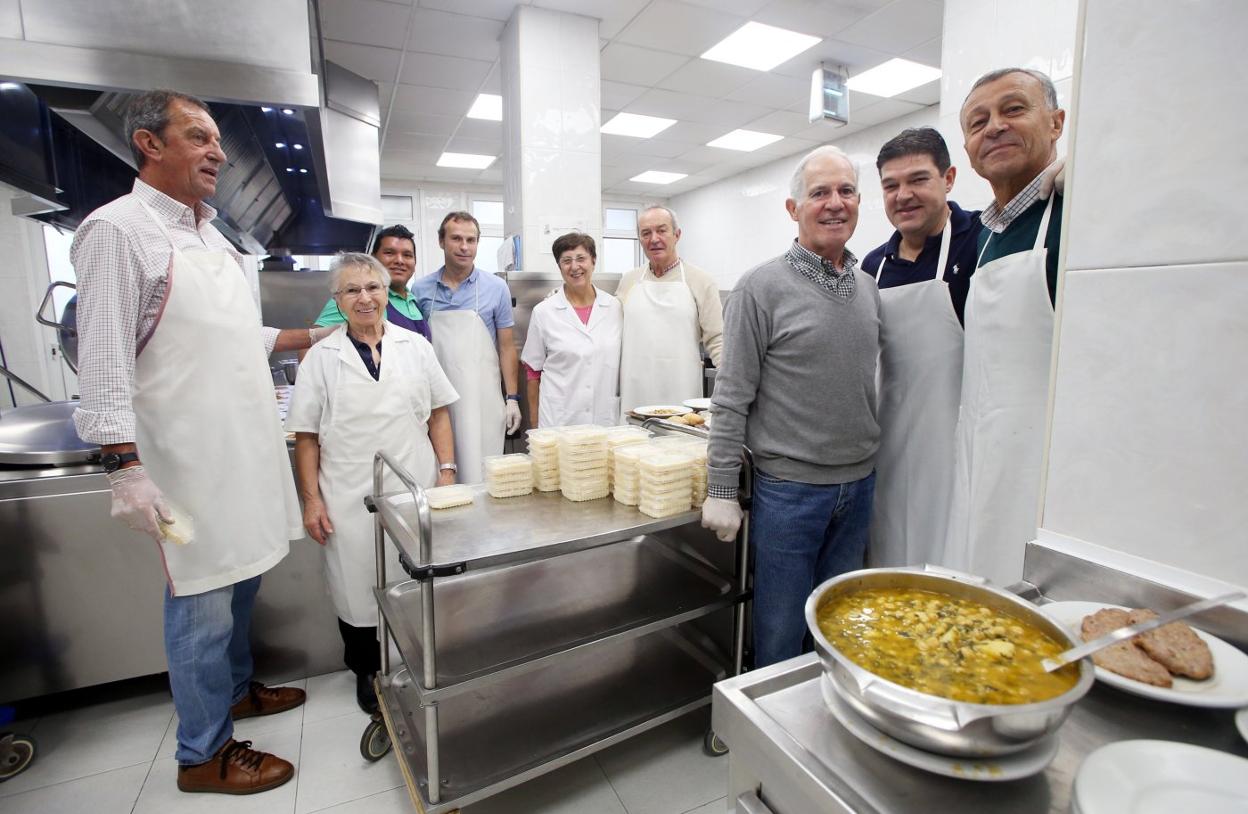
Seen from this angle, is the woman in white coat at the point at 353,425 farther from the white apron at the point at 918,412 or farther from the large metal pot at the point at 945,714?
the large metal pot at the point at 945,714

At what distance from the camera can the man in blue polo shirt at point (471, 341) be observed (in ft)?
9.67

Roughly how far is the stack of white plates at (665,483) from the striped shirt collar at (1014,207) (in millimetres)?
956

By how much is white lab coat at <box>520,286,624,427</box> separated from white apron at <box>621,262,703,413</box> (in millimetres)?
87

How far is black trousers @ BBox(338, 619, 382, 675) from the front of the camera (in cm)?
220

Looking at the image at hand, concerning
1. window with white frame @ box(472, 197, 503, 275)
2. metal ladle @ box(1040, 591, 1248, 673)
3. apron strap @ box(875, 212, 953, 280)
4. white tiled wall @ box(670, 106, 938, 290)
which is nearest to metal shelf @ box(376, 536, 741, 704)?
apron strap @ box(875, 212, 953, 280)

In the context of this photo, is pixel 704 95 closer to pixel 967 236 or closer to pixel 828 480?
pixel 967 236

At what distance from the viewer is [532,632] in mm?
1757

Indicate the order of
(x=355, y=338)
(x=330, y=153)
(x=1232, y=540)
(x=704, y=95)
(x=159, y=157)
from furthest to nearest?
(x=704, y=95) < (x=330, y=153) < (x=355, y=338) < (x=159, y=157) < (x=1232, y=540)

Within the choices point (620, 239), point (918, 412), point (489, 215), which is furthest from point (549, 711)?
point (620, 239)

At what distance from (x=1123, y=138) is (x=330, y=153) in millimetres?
3300

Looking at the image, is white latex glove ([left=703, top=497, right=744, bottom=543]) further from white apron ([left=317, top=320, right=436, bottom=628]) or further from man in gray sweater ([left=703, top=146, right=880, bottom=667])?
white apron ([left=317, top=320, right=436, bottom=628])

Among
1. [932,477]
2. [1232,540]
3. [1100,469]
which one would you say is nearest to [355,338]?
[932,477]

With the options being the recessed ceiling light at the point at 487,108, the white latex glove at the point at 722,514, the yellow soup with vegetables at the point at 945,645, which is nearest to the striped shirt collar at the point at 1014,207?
the white latex glove at the point at 722,514

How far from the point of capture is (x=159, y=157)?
5.20 ft
